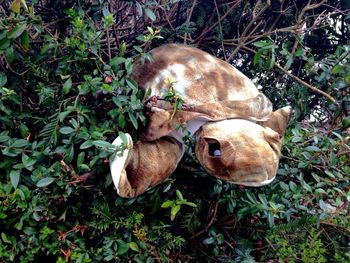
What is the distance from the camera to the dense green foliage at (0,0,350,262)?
1.50 metres

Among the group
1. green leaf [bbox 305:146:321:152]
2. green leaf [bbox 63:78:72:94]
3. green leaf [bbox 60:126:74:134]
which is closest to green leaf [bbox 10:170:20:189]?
green leaf [bbox 60:126:74:134]

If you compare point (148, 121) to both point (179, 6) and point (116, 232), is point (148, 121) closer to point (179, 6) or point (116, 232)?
point (116, 232)

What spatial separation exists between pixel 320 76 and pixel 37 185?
1.29 m

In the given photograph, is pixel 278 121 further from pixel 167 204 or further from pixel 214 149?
pixel 167 204

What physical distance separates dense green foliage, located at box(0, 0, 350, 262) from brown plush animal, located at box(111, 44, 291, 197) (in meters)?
0.08

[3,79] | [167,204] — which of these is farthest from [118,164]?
[3,79]

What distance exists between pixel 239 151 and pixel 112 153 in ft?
1.33

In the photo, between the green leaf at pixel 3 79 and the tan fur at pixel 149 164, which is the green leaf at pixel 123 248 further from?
the green leaf at pixel 3 79

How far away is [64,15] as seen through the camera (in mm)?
1733

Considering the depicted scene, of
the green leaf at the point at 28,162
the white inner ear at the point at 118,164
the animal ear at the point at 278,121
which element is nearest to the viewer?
the white inner ear at the point at 118,164

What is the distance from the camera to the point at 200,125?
1.56m

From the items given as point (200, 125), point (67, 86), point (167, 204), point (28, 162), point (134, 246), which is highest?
point (67, 86)

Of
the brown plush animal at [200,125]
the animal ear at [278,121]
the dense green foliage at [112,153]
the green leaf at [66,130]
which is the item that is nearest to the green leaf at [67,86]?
the dense green foliage at [112,153]

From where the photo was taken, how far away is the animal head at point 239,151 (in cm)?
143
